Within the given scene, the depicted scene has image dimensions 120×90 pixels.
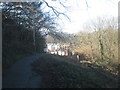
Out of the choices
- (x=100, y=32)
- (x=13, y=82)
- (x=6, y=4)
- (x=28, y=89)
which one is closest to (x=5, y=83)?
(x=13, y=82)

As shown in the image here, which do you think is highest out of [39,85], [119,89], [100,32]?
[100,32]

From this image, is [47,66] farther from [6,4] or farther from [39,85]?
[6,4]

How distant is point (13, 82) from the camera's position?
9.96 m

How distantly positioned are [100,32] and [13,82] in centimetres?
2020

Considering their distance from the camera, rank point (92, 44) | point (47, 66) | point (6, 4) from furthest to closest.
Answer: point (92, 44), point (6, 4), point (47, 66)

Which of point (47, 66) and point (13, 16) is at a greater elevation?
point (13, 16)

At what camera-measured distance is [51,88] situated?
9.12 metres

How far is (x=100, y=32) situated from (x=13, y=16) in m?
14.6

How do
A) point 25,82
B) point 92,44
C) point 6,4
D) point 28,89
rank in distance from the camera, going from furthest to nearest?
point 92,44
point 6,4
point 25,82
point 28,89

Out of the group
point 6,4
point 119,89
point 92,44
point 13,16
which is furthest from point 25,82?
point 92,44

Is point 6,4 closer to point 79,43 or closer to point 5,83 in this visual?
point 5,83

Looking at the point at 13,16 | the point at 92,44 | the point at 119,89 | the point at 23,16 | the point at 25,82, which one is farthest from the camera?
the point at 92,44

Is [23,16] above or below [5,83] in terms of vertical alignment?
above

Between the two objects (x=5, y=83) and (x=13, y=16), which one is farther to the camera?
(x=13, y=16)
